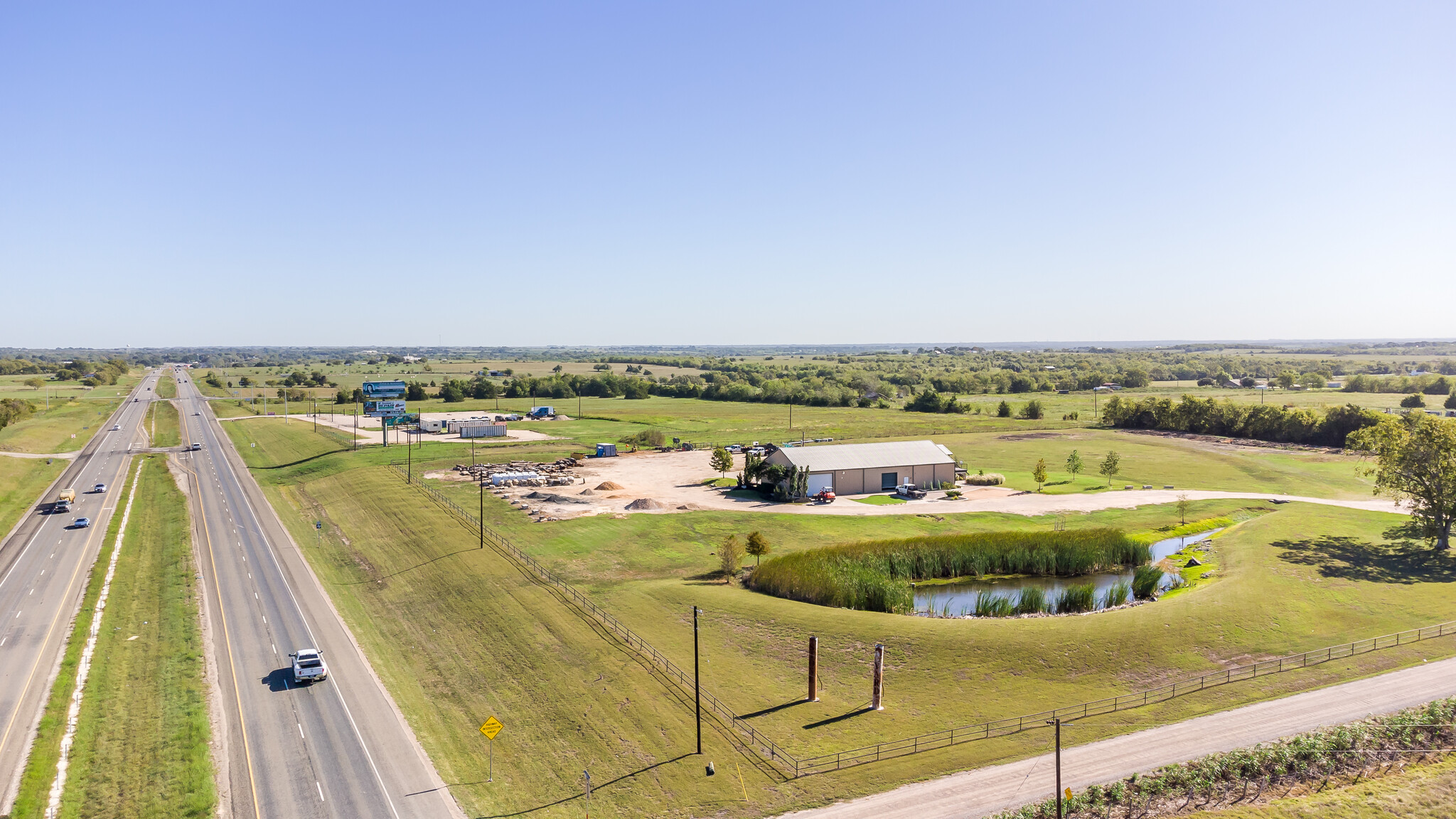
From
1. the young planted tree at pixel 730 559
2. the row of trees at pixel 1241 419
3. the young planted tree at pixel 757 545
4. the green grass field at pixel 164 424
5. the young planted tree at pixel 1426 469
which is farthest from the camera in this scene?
the green grass field at pixel 164 424

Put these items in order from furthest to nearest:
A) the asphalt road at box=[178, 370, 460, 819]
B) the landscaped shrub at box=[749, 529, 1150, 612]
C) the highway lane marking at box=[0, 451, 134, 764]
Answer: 1. the landscaped shrub at box=[749, 529, 1150, 612]
2. the highway lane marking at box=[0, 451, 134, 764]
3. the asphalt road at box=[178, 370, 460, 819]

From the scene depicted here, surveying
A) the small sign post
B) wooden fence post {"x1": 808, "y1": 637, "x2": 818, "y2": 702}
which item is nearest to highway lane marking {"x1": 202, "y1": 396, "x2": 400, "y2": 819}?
the small sign post

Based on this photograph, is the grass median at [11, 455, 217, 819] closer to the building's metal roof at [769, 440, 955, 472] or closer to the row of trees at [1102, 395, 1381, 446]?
the building's metal roof at [769, 440, 955, 472]

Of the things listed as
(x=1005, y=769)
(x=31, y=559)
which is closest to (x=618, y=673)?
(x=1005, y=769)

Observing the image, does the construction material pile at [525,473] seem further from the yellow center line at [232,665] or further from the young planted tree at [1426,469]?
the young planted tree at [1426,469]

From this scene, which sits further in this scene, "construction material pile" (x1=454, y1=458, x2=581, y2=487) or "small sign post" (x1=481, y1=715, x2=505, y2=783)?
"construction material pile" (x1=454, y1=458, x2=581, y2=487)

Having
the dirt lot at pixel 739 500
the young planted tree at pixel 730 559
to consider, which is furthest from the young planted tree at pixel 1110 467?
the young planted tree at pixel 730 559

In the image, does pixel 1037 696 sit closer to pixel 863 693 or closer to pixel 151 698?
pixel 863 693
